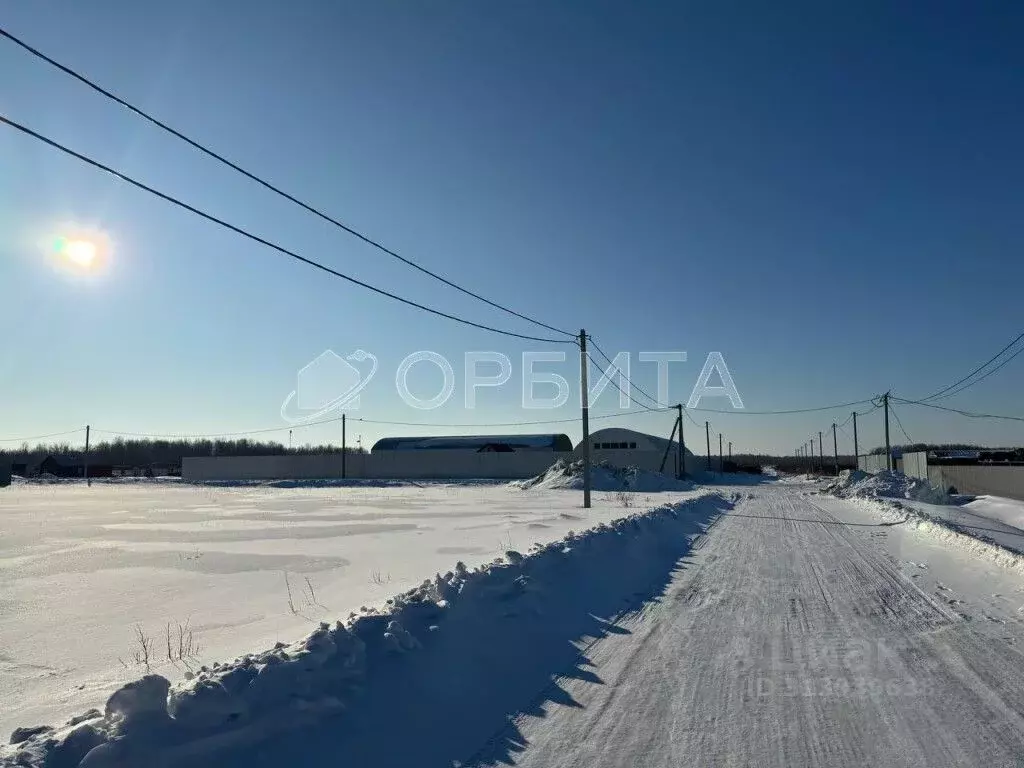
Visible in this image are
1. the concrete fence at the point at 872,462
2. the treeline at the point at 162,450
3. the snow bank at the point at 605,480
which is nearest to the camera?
the snow bank at the point at 605,480

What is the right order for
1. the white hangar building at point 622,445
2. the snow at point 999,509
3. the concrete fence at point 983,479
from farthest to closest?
the white hangar building at point 622,445
the concrete fence at point 983,479
the snow at point 999,509

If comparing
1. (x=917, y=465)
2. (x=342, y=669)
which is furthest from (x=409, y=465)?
(x=342, y=669)

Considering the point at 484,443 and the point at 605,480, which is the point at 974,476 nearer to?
the point at 605,480

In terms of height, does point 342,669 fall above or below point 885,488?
above

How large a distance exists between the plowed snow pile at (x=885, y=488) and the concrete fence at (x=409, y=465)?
23371 millimetres

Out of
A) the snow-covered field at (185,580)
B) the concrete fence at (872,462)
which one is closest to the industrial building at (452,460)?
the concrete fence at (872,462)

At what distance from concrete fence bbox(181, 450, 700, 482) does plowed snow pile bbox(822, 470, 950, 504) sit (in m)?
23.4

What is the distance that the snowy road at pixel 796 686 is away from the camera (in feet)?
14.0

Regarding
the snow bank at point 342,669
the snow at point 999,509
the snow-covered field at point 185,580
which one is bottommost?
the snow at point 999,509

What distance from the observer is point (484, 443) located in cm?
7356

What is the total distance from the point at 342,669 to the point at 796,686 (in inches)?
139

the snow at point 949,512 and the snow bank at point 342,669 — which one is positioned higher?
the snow bank at point 342,669

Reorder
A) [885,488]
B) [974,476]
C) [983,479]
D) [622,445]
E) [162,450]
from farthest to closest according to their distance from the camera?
[162,450] < [622,445] < [974,476] < [885,488] < [983,479]

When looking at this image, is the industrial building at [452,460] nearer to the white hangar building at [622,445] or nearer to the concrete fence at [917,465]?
the white hangar building at [622,445]
